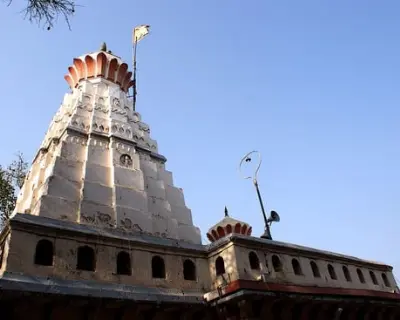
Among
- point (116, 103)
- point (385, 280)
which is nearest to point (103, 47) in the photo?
point (116, 103)

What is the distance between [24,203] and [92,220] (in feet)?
15.2

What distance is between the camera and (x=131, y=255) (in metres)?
12.8

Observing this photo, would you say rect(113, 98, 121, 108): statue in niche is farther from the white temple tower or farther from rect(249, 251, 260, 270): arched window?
rect(249, 251, 260, 270): arched window

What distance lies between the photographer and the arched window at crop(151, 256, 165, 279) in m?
13.2

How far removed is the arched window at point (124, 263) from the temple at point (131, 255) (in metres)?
0.03

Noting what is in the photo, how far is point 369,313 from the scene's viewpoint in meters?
16.6

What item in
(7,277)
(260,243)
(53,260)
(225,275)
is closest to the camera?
(7,277)

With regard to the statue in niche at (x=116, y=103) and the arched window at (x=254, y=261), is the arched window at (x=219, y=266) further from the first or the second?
the statue in niche at (x=116, y=103)

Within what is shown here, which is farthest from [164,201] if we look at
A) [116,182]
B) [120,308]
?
[120,308]

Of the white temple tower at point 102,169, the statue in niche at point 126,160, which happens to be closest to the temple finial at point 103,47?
A: the white temple tower at point 102,169

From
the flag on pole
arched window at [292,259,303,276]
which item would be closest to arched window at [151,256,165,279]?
arched window at [292,259,303,276]

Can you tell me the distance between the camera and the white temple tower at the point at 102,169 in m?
14.2

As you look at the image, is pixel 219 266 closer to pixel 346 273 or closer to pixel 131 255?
pixel 131 255

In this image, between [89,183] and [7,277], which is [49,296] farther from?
[89,183]
